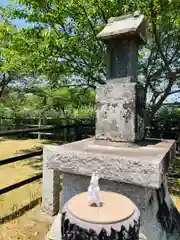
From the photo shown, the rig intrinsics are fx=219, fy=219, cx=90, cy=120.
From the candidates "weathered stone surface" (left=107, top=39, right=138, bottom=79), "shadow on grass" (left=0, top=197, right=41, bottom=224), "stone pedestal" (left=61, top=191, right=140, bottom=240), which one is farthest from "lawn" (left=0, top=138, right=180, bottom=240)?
"weathered stone surface" (left=107, top=39, right=138, bottom=79)

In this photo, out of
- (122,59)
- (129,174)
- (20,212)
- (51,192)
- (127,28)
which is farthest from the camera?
(20,212)

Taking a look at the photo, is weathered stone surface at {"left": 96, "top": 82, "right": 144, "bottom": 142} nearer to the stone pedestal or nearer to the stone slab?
the stone slab

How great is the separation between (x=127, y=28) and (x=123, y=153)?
1210 mm

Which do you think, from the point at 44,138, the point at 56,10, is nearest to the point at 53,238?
the point at 56,10

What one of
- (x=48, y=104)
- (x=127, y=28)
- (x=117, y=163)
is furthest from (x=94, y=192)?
(x=48, y=104)

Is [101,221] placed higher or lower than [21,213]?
higher

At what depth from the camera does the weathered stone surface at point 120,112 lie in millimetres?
2140

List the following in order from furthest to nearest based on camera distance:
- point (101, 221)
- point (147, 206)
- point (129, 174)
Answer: point (147, 206)
point (129, 174)
point (101, 221)

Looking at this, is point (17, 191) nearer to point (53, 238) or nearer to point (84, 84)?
point (53, 238)

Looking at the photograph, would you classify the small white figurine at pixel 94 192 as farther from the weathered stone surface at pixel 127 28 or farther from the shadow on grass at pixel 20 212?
the shadow on grass at pixel 20 212

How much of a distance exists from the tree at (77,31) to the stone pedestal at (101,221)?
3371 millimetres

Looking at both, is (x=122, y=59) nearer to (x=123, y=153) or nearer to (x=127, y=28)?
(x=127, y=28)

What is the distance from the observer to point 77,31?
4844 mm

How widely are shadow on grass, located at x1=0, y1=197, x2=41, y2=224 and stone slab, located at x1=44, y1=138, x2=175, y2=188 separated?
1.46 metres
